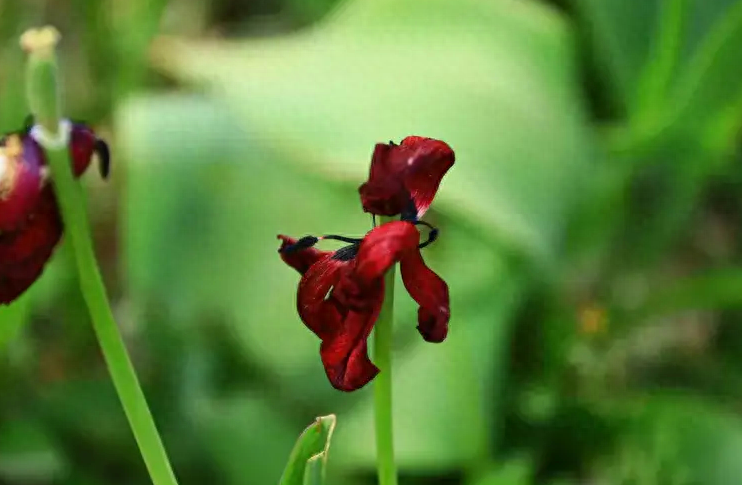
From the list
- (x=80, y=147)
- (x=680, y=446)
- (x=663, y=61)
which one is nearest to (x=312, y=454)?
(x=80, y=147)

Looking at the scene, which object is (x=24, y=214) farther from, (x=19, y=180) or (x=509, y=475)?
(x=509, y=475)

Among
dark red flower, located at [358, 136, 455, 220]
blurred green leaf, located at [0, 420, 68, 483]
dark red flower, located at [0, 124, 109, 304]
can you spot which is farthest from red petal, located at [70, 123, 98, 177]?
blurred green leaf, located at [0, 420, 68, 483]

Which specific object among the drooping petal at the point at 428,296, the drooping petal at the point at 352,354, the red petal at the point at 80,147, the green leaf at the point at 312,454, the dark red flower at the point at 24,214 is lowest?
the green leaf at the point at 312,454

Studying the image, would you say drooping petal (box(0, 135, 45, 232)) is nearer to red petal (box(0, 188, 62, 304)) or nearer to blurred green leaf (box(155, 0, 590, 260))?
red petal (box(0, 188, 62, 304))

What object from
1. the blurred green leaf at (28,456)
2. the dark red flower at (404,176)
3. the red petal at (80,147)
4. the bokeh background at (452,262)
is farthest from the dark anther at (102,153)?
the blurred green leaf at (28,456)

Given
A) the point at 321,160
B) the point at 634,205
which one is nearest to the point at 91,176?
the point at 321,160

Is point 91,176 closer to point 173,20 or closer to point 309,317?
point 173,20

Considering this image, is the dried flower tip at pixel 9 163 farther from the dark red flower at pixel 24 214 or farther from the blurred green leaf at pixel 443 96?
the blurred green leaf at pixel 443 96
